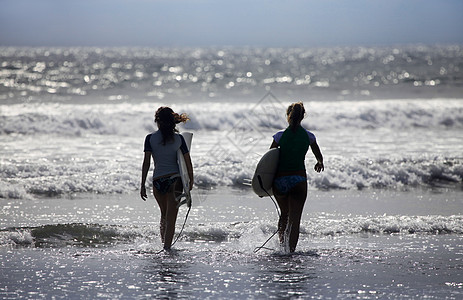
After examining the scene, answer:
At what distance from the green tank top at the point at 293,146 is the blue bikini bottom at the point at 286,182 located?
0.09m

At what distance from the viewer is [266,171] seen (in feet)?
20.0

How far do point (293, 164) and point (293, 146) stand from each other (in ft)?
0.60

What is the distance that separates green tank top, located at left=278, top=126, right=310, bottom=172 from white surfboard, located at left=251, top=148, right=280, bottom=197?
75 mm

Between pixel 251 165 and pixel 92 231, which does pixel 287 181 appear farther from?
pixel 251 165

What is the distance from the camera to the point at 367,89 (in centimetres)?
3828

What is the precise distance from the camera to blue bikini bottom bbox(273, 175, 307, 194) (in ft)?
19.8

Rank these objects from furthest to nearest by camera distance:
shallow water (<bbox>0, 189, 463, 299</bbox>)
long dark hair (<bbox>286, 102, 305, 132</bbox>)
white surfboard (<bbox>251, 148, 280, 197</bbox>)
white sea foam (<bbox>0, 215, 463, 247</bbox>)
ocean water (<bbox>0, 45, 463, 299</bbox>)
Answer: white sea foam (<bbox>0, 215, 463, 247</bbox>)
white surfboard (<bbox>251, 148, 280, 197</bbox>)
long dark hair (<bbox>286, 102, 305, 132</bbox>)
ocean water (<bbox>0, 45, 463, 299</bbox>)
shallow water (<bbox>0, 189, 463, 299</bbox>)

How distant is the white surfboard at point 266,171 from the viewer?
6.02 meters

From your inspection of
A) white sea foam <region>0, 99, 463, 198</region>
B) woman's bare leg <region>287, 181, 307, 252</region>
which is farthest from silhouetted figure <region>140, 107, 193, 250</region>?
white sea foam <region>0, 99, 463, 198</region>

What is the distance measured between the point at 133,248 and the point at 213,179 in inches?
174

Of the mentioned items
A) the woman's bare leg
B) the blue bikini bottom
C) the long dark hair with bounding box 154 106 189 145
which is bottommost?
the woman's bare leg

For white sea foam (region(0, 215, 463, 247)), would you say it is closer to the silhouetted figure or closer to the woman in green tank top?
the woman in green tank top

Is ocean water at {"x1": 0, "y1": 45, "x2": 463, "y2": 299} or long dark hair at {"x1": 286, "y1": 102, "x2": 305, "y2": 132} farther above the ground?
long dark hair at {"x1": 286, "y1": 102, "x2": 305, "y2": 132}

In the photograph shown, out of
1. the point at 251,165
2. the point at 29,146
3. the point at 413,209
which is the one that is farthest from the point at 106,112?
the point at 413,209
